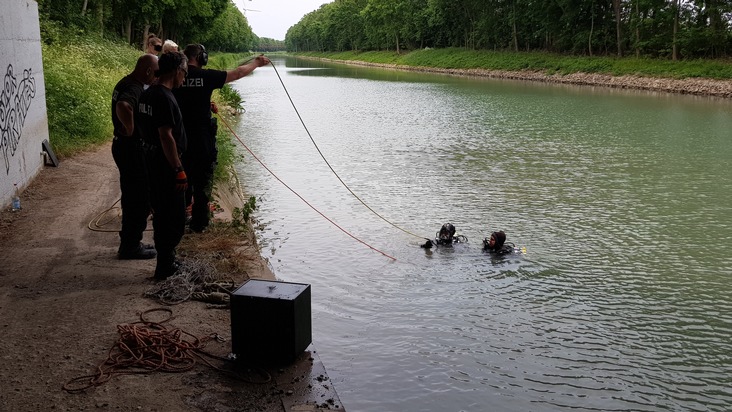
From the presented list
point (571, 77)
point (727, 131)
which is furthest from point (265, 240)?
point (571, 77)

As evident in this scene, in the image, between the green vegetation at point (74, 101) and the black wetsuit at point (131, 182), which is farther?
the green vegetation at point (74, 101)

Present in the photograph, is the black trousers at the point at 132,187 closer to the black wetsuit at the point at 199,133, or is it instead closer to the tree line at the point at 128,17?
the black wetsuit at the point at 199,133

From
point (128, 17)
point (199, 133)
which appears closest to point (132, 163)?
point (199, 133)

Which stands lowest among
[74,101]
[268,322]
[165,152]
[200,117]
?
[268,322]

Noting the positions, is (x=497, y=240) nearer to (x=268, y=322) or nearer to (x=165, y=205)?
(x=165, y=205)

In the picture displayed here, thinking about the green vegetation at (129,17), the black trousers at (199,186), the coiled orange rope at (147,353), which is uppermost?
the green vegetation at (129,17)

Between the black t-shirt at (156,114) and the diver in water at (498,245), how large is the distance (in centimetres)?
435

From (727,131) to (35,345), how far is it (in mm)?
20688

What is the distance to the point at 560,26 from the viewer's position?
5391 centimetres

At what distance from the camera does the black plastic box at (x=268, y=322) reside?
4.29 m

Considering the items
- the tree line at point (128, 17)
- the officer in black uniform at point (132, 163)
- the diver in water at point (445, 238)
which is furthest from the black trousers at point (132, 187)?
the tree line at point (128, 17)

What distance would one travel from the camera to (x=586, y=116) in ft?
79.2

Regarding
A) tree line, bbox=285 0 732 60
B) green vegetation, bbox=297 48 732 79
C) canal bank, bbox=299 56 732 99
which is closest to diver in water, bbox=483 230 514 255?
canal bank, bbox=299 56 732 99

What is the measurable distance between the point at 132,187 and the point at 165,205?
32.8 inches
